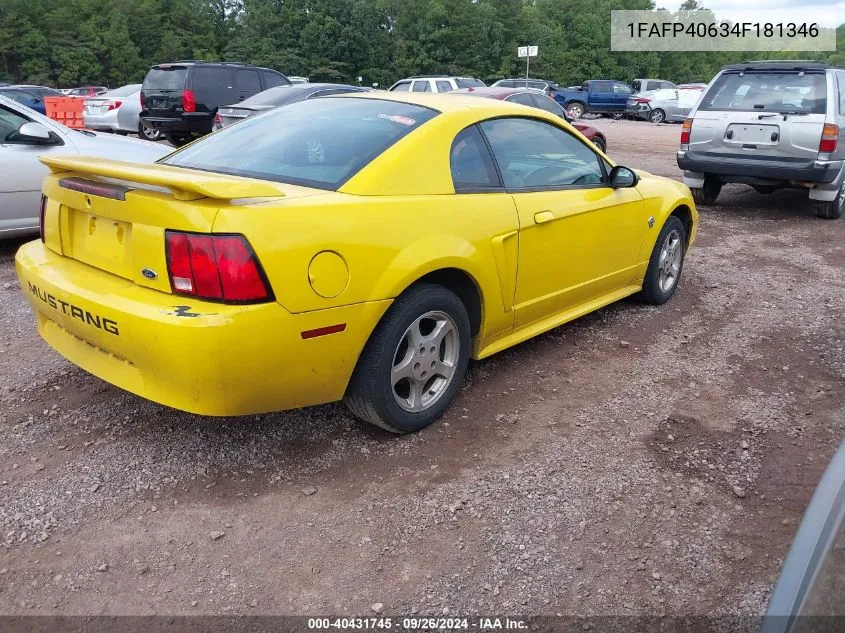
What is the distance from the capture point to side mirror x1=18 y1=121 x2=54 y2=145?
238 inches

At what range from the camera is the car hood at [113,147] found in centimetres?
646

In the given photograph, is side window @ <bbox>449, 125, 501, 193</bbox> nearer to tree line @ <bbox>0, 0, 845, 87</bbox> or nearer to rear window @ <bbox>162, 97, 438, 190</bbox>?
rear window @ <bbox>162, 97, 438, 190</bbox>

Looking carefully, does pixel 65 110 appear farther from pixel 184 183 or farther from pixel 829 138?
pixel 184 183

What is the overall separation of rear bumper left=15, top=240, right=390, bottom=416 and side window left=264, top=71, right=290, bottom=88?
42.4 ft

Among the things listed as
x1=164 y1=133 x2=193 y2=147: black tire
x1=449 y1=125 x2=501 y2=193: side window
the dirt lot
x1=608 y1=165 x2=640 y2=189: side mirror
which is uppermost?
x1=164 y1=133 x2=193 y2=147: black tire

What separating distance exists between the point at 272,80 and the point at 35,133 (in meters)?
9.71

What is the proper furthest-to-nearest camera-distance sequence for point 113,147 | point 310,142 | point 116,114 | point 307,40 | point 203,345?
point 307,40 < point 116,114 < point 113,147 < point 310,142 < point 203,345

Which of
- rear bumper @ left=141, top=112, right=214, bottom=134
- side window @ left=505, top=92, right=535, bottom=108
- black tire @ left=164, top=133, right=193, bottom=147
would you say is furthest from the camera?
black tire @ left=164, top=133, right=193, bottom=147

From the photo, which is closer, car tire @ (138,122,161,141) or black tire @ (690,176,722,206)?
black tire @ (690,176,722,206)

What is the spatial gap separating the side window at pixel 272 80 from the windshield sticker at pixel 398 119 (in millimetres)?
12361

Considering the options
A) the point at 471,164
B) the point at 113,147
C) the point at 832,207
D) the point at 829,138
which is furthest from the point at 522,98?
the point at 471,164

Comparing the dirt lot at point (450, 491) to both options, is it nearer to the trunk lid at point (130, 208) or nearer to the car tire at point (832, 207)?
the trunk lid at point (130, 208)

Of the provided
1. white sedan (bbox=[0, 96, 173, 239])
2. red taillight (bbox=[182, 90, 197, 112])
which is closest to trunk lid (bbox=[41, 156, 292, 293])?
white sedan (bbox=[0, 96, 173, 239])

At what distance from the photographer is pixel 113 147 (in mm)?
6602
